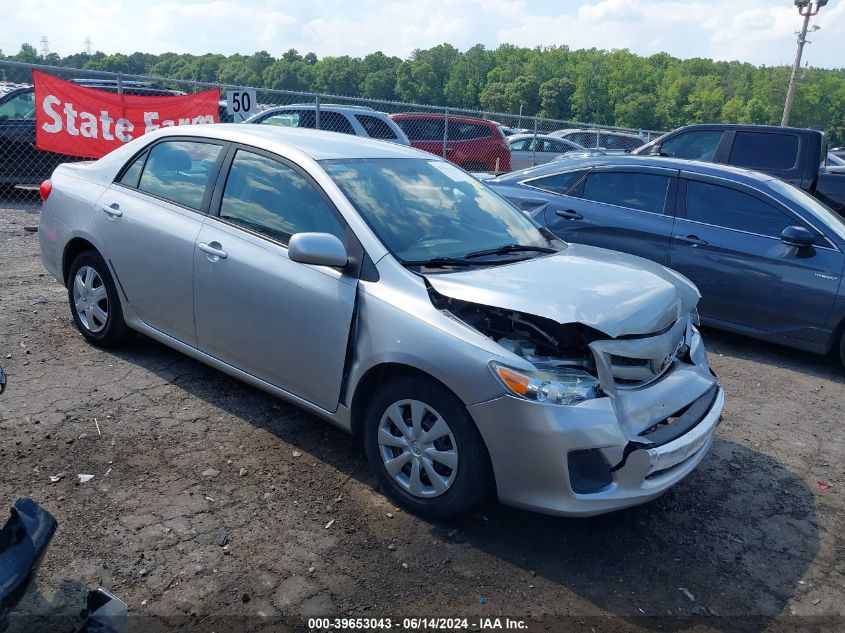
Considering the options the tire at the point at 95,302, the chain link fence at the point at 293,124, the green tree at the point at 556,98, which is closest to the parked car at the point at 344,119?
the chain link fence at the point at 293,124

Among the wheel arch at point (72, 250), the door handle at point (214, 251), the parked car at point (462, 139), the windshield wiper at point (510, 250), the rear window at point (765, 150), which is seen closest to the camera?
the windshield wiper at point (510, 250)

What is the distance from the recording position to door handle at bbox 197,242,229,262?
13.4 ft

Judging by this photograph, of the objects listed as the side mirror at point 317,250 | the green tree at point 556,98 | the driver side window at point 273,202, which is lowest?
the side mirror at point 317,250

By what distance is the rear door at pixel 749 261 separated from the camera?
5988 mm

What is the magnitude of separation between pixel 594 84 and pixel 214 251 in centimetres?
10316

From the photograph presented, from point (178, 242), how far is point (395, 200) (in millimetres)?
1362

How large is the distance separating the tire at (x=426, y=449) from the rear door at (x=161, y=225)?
5.07 ft

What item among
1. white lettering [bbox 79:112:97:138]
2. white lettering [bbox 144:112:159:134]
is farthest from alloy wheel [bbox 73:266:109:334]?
white lettering [bbox 144:112:159:134]

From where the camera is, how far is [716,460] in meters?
4.28

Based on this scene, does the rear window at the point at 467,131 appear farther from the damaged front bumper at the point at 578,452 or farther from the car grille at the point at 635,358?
the damaged front bumper at the point at 578,452

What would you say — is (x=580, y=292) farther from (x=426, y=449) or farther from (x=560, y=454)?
(x=426, y=449)

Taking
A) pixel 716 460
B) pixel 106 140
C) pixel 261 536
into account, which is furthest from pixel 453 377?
pixel 106 140

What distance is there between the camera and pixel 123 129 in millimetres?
11008

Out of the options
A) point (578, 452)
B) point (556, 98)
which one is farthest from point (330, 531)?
point (556, 98)
